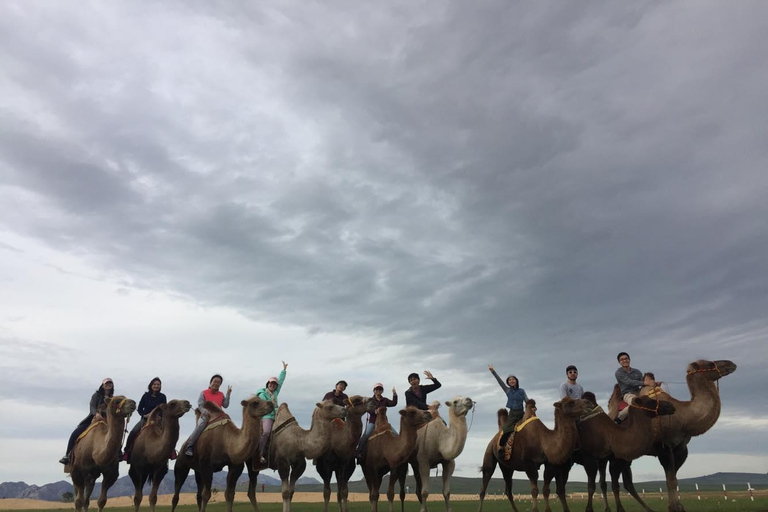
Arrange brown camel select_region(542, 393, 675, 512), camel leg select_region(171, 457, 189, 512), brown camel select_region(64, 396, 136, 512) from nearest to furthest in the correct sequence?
1. brown camel select_region(542, 393, 675, 512)
2. brown camel select_region(64, 396, 136, 512)
3. camel leg select_region(171, 457, 189, 512)

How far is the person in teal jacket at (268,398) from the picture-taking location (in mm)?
18531

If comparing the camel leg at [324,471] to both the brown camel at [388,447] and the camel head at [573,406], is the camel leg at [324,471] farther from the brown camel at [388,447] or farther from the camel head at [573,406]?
the camel head at [573,406]

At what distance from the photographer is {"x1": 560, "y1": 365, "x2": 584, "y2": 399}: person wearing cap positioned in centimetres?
1762

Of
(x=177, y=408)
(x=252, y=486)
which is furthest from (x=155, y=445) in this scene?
(x=252, y=486)

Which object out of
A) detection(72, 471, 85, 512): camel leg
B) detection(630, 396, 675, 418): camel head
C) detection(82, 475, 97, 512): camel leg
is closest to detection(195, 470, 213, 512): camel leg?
detection(82, 475, 97, 512): camel leg

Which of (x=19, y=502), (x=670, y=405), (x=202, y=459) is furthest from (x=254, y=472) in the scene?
(x=19, y=502)

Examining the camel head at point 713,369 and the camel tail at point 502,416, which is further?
the camel tail at point 502,416

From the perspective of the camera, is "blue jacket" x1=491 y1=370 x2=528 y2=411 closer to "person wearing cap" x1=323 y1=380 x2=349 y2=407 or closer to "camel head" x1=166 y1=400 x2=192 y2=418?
"person wearing cap" x1=323 y1=380 x2=349 y2=407

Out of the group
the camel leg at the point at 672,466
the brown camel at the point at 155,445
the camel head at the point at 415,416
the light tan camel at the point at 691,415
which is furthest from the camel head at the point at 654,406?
the brown camel at the point at 155,445

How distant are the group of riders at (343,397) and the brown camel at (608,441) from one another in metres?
0.78

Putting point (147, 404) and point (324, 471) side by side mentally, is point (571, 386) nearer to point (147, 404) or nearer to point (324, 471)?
point (324, 471)

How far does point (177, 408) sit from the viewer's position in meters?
17.8

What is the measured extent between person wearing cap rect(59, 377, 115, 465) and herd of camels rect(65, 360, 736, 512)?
52 centimetres

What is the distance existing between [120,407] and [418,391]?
31.7ft
